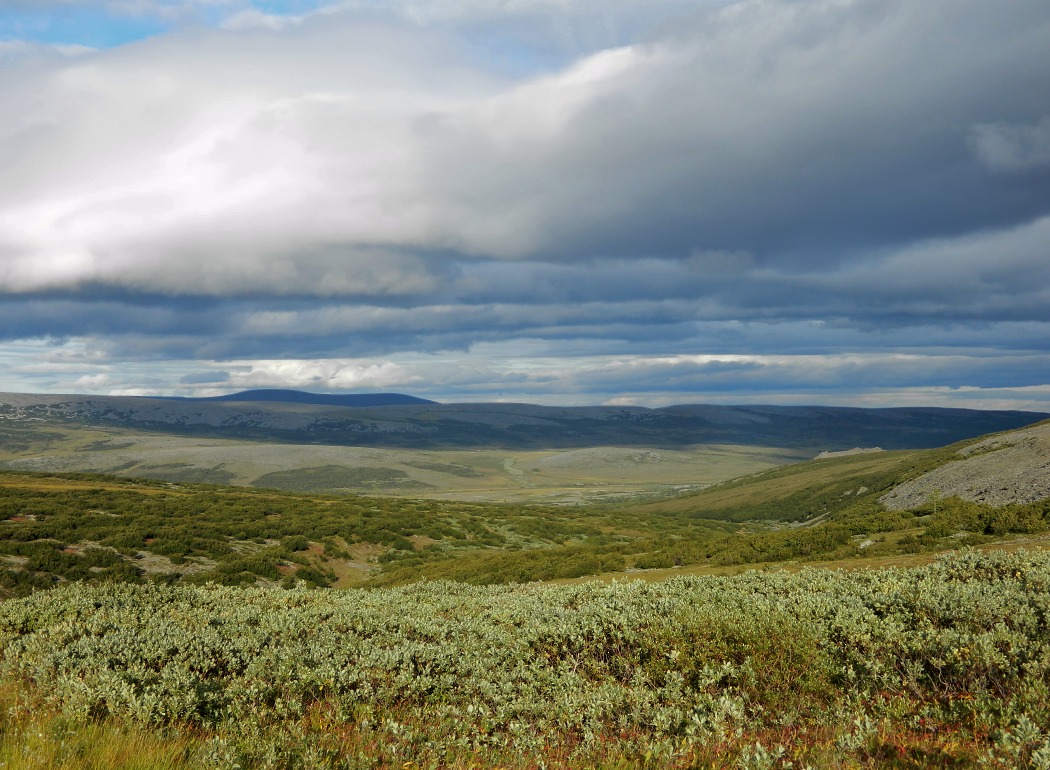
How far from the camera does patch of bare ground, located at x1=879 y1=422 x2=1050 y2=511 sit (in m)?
43.7

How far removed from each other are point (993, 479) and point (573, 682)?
55.6 metres

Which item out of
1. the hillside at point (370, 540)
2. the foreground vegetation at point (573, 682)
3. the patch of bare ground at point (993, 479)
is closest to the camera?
the foreground vegetation at point (573, 682)

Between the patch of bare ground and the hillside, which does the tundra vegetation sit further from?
the patch of bare ground

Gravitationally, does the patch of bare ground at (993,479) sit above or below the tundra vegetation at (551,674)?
below

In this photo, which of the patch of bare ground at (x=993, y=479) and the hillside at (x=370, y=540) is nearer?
the hillside at (x=370, y=540)

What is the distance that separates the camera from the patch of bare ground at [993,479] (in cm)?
4372

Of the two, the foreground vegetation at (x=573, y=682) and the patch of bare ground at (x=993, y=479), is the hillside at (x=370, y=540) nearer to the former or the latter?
the patch of bare ground at (x=993, y=479)

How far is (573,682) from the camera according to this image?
9961 mm

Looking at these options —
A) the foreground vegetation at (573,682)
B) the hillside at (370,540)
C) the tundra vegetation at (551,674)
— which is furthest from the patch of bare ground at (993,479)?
the foreground vegetation at (573,682)

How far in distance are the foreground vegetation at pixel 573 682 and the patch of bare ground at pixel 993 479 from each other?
124 ft

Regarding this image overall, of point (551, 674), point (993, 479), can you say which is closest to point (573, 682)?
point (551, 674)

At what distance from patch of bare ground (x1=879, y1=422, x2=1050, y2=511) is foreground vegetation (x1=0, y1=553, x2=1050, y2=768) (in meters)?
37.9

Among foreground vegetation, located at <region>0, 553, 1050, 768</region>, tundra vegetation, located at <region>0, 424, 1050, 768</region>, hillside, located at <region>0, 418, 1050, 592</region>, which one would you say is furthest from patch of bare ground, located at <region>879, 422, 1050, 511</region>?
foreground vegetation, located at <region>0, 553, 1050, 768</region>

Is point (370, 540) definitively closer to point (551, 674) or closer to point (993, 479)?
point (551, 674)
